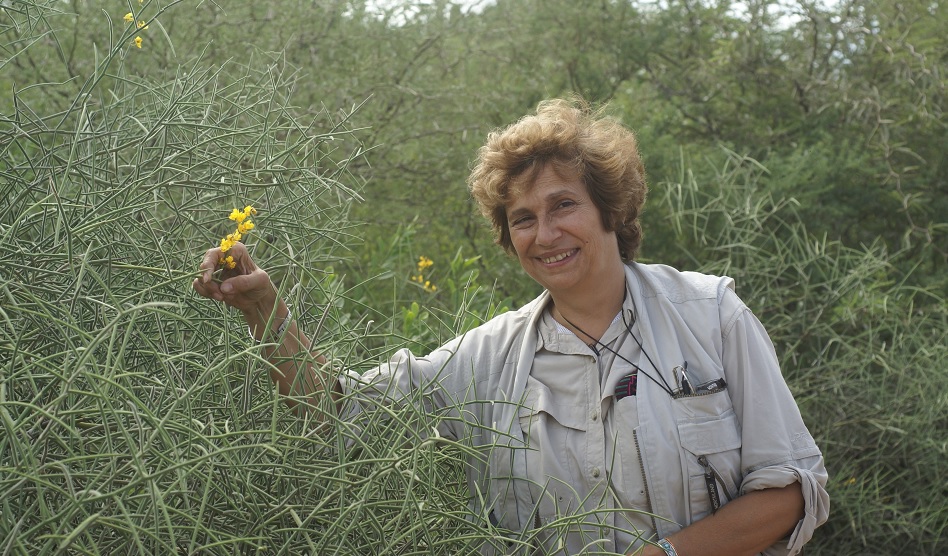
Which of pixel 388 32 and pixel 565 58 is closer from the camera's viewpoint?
pixel 388 32

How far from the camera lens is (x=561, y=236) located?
92.7 inches

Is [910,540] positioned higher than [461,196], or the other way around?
[461,196]

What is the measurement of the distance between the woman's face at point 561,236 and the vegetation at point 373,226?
23 centimetres

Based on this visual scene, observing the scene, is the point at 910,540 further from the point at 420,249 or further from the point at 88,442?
the point at 88,442

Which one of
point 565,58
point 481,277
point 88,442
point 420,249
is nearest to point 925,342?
point 481,277

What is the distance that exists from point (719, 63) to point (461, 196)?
1.44m

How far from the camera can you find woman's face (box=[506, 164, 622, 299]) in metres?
2.36

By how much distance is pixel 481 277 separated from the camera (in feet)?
16.1

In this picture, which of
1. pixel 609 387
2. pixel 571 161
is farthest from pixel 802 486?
pixel 571 161

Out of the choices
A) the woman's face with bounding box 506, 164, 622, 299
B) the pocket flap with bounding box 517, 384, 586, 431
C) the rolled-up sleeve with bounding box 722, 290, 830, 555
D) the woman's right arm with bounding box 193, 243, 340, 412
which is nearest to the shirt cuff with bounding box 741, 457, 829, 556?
the rolled-up sleeve with bounding box 722, 290, 830, 555

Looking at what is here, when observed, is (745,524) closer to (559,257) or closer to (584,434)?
(584,434)

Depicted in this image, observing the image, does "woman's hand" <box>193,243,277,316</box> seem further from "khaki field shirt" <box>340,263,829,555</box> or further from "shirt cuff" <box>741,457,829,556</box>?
"shirt cuff" <box>741,457,829,556</box>

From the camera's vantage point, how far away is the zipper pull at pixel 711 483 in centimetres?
219

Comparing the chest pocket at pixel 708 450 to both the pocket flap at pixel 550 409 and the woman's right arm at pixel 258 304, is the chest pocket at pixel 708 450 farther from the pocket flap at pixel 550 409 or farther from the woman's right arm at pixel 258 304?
the woman's right arm at pixel 258 304
